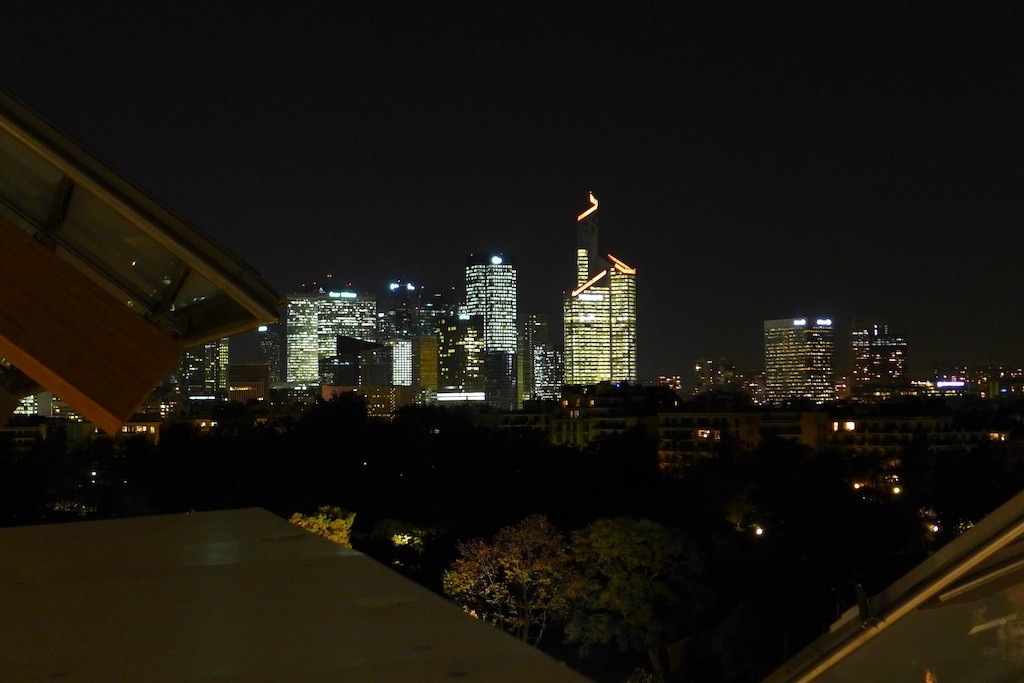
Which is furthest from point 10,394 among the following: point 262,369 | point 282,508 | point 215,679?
point 262,369

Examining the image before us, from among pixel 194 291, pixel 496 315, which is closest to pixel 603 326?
pixel 496 315

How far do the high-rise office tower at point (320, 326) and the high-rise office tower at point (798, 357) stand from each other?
135ft

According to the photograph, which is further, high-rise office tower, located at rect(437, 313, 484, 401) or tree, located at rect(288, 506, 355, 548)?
high-rise office tower, located at rect(437, 313, 484, 401)

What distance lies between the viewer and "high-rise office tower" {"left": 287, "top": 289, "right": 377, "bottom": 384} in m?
112

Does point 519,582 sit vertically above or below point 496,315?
below

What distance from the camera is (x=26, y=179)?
265cm

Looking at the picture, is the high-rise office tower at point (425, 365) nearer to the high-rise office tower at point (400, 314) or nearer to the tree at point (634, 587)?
the high-rise office tower at point (400, 314)

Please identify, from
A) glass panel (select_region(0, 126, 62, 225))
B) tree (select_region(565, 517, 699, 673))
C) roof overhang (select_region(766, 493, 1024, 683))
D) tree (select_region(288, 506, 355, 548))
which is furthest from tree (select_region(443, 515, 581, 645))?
roof overhang (select_region(766, 493, 1024, 683))

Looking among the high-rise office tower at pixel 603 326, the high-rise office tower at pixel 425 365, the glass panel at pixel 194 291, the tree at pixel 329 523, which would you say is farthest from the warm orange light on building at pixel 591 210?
the glass panel at pixel 194 291

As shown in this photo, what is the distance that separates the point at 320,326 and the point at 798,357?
5076 cm

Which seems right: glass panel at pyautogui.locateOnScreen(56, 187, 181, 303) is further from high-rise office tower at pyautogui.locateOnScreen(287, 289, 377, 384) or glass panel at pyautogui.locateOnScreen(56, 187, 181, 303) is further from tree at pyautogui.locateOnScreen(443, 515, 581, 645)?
high-rise office tower at pyautogui.locateOnScreen(287, 289, 377, 384)

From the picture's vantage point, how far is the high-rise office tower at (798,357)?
9406 centimetres

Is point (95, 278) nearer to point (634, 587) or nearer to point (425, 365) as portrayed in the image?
point (634, 587)

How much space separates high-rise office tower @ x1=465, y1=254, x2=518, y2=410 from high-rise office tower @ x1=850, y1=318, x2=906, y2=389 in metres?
30.7
